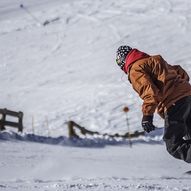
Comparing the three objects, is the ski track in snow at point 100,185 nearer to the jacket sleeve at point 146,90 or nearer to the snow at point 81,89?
the snow at point 81,89

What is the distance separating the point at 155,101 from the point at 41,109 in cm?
1641

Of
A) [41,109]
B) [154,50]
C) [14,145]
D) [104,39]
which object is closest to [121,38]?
[104,39]

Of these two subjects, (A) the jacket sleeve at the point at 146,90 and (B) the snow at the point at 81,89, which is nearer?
(A) the jacket sleeve at the point at 146,90

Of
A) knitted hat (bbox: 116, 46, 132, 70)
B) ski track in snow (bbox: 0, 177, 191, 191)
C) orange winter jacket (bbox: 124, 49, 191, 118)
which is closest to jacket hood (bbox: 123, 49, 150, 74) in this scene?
orange winter jacket (bbox: 124, 49, 191, 118)

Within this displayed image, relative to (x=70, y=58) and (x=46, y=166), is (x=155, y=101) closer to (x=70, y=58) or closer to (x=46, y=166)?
(x=46, y=166)

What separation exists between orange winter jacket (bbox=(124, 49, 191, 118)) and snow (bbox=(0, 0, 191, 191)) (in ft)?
2.58

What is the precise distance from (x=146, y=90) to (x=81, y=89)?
745 inches

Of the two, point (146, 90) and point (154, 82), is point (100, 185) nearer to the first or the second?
point (146, 90)

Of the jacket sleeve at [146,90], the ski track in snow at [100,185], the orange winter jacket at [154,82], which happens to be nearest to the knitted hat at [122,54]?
the orange winter jacket at [154,82]

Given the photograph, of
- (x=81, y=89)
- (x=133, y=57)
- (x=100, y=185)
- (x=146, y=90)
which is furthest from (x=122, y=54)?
(x=81, y=89)

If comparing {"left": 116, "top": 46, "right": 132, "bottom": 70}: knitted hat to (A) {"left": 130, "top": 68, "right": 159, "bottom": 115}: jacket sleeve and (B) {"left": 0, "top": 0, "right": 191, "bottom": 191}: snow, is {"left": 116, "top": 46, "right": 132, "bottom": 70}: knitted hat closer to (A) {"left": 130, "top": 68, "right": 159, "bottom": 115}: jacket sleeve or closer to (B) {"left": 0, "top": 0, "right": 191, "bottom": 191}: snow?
(A) {"left": 130, "top": 68, "right": 159, "bottom": 115}: jacket sleeve

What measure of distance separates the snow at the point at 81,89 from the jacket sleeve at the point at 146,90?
28.8 inches

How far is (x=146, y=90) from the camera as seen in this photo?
16.3ft

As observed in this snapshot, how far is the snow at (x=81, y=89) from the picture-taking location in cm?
617
